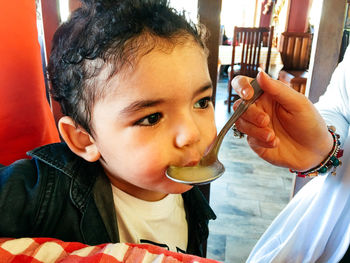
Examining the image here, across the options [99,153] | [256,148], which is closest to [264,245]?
[256,148]

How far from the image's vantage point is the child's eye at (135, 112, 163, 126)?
568mm

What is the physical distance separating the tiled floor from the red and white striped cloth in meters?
1.32

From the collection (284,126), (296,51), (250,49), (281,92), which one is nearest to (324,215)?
(284,126)

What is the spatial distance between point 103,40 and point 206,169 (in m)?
0.34

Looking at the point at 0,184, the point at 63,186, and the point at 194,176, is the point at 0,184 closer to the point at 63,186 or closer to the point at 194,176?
the point at 63,186

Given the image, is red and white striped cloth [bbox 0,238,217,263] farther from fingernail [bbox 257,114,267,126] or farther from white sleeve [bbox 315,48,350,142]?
white sleeve [bbox 315,48,350,142]

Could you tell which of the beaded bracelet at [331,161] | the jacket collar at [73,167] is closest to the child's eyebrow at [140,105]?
the jacket collar at [73,167]

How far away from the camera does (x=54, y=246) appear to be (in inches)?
18.8

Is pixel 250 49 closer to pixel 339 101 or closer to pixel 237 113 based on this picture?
pixel 339 101

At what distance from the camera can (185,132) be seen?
0.56 meters

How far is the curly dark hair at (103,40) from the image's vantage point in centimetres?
56

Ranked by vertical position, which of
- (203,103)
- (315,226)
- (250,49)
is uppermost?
(203,103)

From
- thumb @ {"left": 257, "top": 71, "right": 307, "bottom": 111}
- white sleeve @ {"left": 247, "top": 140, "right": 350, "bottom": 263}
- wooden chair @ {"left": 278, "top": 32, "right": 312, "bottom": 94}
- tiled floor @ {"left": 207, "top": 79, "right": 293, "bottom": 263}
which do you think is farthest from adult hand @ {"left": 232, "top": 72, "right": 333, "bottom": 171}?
wooden chair @ {"left": 278, "top": 32, "right": 312, "bottom": 94}

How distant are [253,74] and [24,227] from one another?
4.12 m
